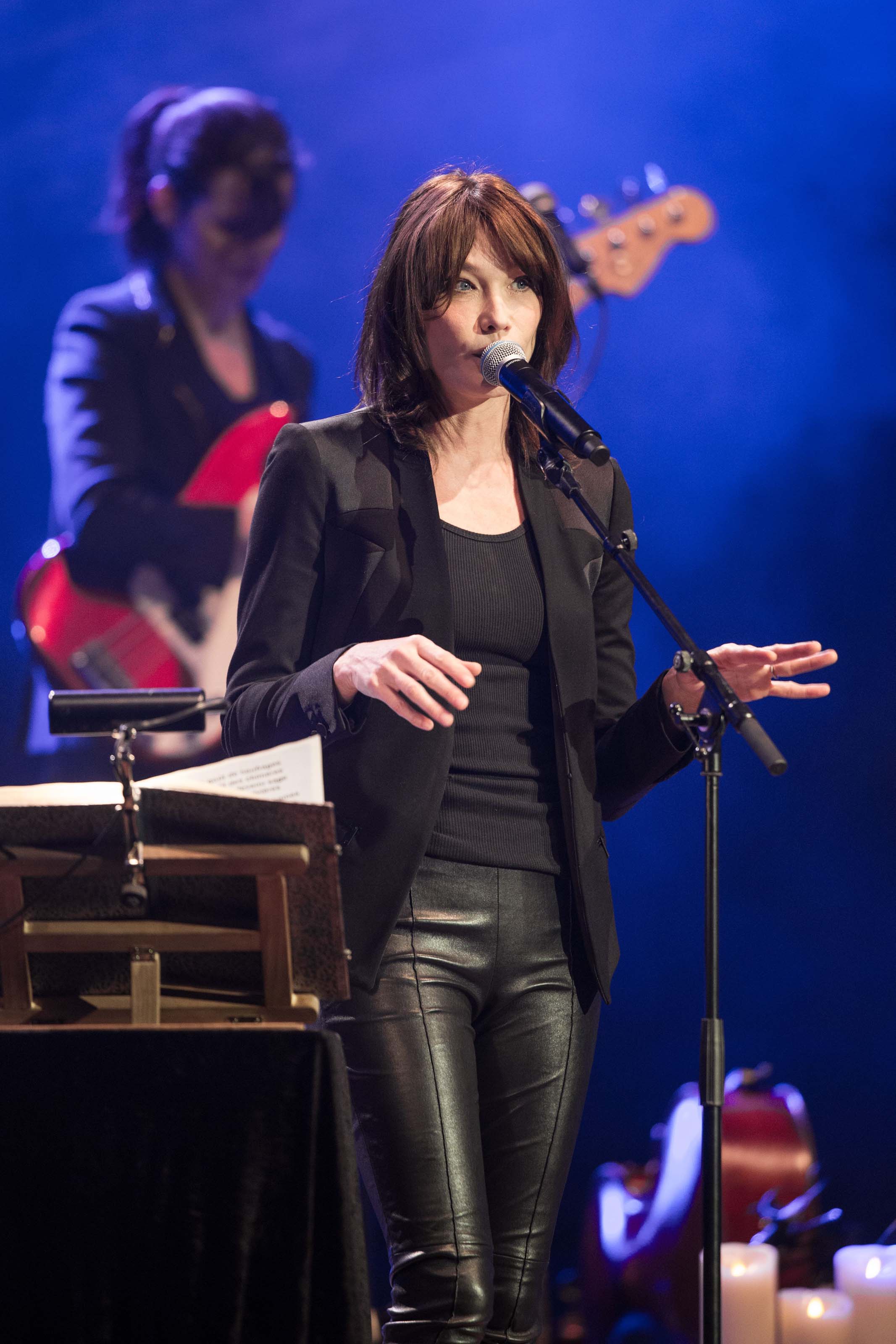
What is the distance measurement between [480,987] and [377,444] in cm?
75

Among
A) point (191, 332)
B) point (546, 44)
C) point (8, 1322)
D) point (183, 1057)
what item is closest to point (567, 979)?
point (183, 1057)

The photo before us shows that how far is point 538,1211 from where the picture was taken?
1.66 m

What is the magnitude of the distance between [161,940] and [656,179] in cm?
276

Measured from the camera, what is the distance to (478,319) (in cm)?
184

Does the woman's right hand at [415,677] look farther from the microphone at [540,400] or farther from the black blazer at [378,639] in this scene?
the microphone at [540,400]

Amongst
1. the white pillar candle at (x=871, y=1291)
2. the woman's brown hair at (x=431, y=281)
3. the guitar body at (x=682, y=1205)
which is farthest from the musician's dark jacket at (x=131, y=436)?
the white pillar candle at (x=871, y=1291)

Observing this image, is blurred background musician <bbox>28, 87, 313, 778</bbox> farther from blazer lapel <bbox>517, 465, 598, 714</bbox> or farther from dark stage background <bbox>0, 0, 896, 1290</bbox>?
blazer lapel <bbox>517, 465, 598, 714</bbox>

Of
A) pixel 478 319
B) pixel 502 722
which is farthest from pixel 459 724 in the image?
pixel 478 319

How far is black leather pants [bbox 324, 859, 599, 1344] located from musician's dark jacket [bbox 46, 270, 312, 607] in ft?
5.86

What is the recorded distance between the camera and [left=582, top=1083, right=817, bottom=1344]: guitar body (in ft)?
9.69

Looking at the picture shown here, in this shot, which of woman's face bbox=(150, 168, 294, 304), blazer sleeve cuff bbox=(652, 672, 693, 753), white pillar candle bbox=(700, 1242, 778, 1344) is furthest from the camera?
woman's face bbox=(150, 168, 294, 304)

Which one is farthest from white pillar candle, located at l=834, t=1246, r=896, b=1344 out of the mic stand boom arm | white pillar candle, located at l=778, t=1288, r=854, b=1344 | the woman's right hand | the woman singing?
the woman's right hand

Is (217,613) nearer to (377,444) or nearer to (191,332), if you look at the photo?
(191,332)

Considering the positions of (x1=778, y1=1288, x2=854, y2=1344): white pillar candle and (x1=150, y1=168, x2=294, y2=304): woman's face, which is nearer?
(x1=778, y1=1288, x2=854, y2=1344): white pillar candle
